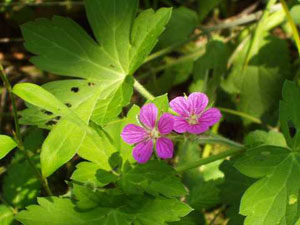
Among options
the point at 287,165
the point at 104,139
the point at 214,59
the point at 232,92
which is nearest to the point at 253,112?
the point at 232,92

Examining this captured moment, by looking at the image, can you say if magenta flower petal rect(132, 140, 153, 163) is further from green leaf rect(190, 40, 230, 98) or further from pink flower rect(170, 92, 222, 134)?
green leaf rect(190, 40, 230, 98)

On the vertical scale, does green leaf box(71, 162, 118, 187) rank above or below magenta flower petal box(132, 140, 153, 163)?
below

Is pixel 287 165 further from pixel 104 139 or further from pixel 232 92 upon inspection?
pixel 232 92

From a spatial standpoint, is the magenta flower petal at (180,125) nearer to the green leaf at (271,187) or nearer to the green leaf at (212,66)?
the green leaf at (271,187)

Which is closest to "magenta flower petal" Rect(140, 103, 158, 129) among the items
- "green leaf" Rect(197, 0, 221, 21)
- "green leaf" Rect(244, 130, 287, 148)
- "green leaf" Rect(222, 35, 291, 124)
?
"green leaf" Rect(244, 130, 287, 148)

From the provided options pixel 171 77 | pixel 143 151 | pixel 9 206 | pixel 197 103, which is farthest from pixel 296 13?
pixel 9 206

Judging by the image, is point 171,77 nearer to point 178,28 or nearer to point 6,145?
point 178,28

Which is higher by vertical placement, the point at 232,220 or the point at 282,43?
the point at 282,43
